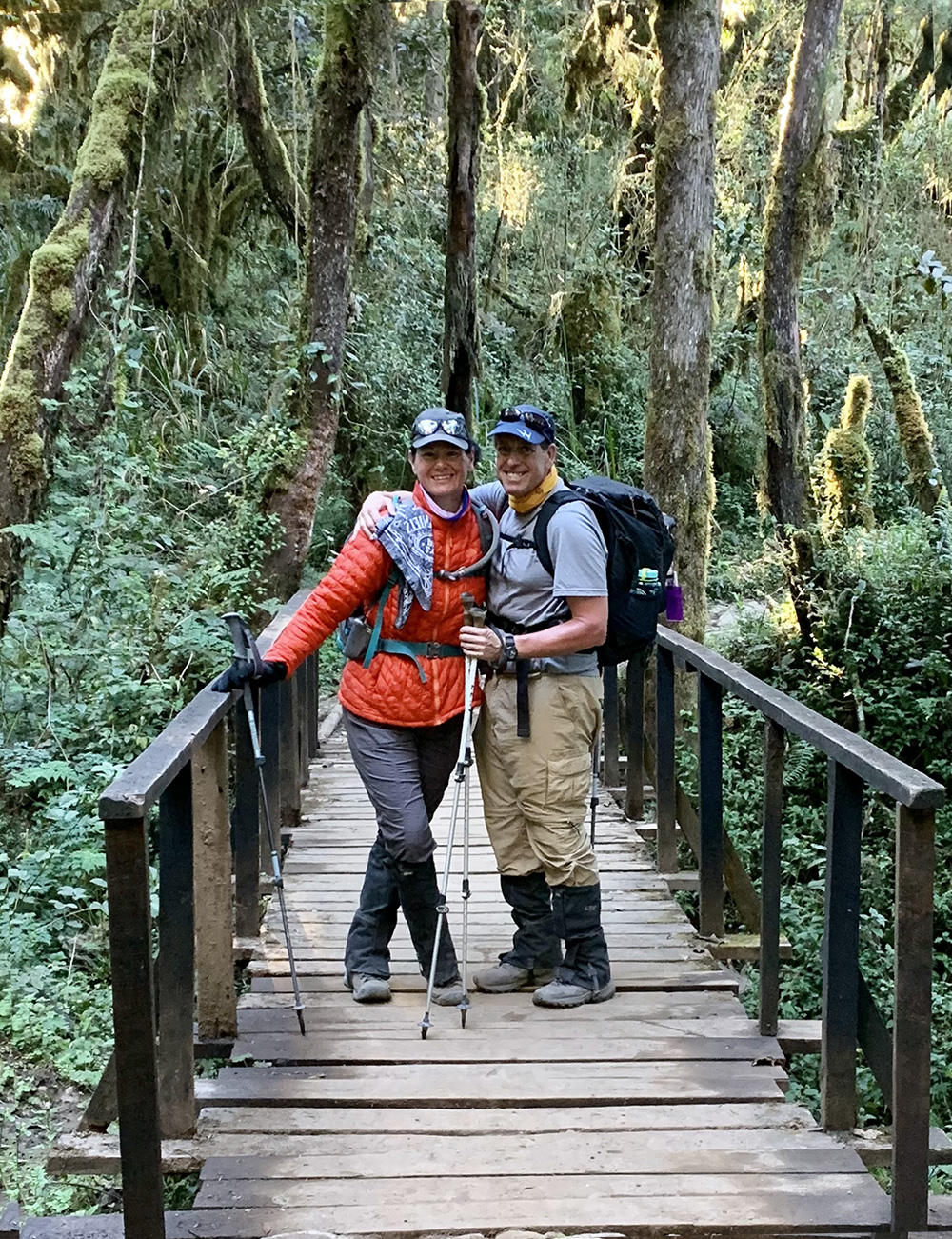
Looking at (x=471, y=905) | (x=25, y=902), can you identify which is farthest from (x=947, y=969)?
(x=25, y=902)

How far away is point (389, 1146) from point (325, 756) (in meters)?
5.65

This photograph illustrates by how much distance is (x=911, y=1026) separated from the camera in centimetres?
300

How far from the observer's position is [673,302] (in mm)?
8609

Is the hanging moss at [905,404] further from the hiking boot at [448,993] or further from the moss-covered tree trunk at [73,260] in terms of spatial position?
the hiking boot at [448,993]

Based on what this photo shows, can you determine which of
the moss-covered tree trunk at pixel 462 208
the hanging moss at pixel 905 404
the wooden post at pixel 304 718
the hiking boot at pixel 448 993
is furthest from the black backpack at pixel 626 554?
the hanging moss at pixel 905 404

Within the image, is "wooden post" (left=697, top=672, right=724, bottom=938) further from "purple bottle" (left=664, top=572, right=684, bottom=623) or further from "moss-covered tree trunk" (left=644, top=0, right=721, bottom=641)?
"moss-covered tree trunk" (left=644, top=0, right=721, bottom=641)

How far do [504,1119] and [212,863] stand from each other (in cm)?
124

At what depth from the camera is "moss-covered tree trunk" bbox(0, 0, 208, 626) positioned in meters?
7.56

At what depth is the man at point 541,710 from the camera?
4094 mm

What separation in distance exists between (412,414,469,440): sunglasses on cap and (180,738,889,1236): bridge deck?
2014 millimetres

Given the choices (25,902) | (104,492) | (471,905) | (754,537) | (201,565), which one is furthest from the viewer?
(754,537)

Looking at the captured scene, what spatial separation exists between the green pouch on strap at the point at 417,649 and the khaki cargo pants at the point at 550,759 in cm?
25

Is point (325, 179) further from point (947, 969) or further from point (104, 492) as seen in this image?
point (947, 969)

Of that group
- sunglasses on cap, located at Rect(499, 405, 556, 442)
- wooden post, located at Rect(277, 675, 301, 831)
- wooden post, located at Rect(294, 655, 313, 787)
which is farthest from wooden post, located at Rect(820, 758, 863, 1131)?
wooden post, located at Rect(294, 655, 313, 787)
